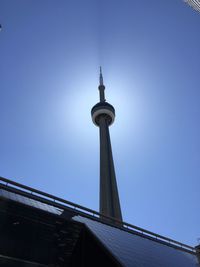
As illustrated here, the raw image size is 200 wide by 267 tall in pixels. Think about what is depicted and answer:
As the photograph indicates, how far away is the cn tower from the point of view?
200 feet

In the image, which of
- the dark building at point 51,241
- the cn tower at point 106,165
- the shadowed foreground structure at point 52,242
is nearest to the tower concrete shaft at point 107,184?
the cn tower at point 106,165

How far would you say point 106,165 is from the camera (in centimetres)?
6869

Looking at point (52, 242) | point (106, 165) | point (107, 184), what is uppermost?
point (106, 165)

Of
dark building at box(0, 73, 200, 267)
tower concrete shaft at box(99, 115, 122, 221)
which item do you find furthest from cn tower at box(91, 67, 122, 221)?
dark building at box(0, 73, 200, 267)

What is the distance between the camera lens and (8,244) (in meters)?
18.0

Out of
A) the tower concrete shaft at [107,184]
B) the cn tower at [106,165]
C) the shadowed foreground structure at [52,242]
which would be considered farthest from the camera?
the cn tower at [106,165]

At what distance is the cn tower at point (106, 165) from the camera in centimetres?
6100

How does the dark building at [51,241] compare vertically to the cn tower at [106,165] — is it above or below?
below

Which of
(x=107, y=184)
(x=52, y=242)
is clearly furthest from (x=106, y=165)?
(x=52, y=242)

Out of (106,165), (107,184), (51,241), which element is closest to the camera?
(51,241)

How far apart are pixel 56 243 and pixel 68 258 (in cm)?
119

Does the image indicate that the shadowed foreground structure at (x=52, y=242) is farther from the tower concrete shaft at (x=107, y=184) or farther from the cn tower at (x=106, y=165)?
the tower concrete shaft at (x=107, y=184)

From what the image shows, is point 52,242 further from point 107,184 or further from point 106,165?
point 106,165

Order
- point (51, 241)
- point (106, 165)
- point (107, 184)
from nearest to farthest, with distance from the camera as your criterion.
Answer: point (51, 241) < point (107, 184) < point (106, 165)
